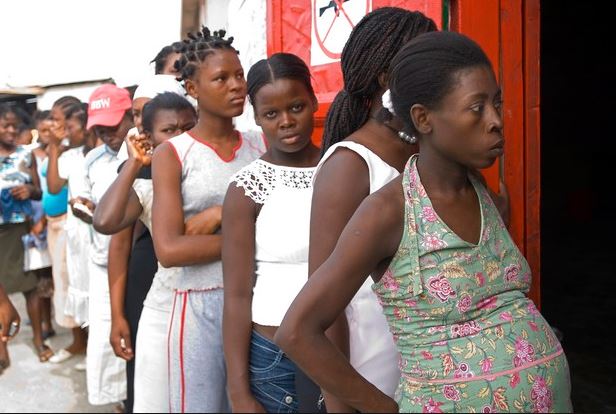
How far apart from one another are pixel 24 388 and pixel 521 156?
4.31 ft

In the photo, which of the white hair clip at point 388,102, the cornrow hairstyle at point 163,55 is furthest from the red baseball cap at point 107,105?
the white hair clip at point 388,102

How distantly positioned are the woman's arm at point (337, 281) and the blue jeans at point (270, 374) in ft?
0.99

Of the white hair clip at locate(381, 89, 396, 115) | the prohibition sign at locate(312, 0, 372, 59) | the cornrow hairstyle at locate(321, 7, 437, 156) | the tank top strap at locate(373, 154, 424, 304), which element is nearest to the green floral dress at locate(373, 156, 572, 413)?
the tank top strap at locate(373, 154, 424, 304)

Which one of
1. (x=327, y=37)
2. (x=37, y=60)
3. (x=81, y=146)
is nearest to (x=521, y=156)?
(x=327, y=37)

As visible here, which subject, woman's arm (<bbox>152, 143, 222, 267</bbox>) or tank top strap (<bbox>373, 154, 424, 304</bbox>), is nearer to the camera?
tank top strap (<bbox>373, 154, 424, 304</bbox>)

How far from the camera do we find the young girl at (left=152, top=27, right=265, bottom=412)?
4.09ft

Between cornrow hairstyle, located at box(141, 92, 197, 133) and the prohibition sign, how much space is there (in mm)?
529

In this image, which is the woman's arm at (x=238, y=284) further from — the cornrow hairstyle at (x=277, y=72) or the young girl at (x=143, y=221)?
the cornrow hairstyle at (x=277, y=72)

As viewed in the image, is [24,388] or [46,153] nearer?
[24,388]

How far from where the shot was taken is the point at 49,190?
1303mm

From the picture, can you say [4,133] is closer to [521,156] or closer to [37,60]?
[37,60]

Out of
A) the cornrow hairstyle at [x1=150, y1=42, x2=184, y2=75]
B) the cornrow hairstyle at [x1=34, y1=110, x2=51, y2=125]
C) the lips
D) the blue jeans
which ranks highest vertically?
the cornrow hairstyle at [x1=150, y1=42, x2=184, y2=75]

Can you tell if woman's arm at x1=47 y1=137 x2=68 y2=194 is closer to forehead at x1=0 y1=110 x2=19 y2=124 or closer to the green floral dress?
forehead at x1=0 y1=110 x2=19 y2=124

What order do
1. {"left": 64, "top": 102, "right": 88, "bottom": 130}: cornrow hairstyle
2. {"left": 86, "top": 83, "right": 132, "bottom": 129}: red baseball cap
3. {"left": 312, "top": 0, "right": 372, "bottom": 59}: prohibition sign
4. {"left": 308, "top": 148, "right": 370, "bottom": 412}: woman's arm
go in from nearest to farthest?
{"left": 308, "top": 148, "right": 370, "bottom": 412}: woman's arm, {"left": 64, "top": 102, "right": 88, "bottom": 130}: cornrow hairstyle, {"left": 86, "top": 83, "right": 132, "bottom": 129}: red baseball cap, {"left": 312, "top": 0, "right": 372, "bottom": 59}: prohibition sign
